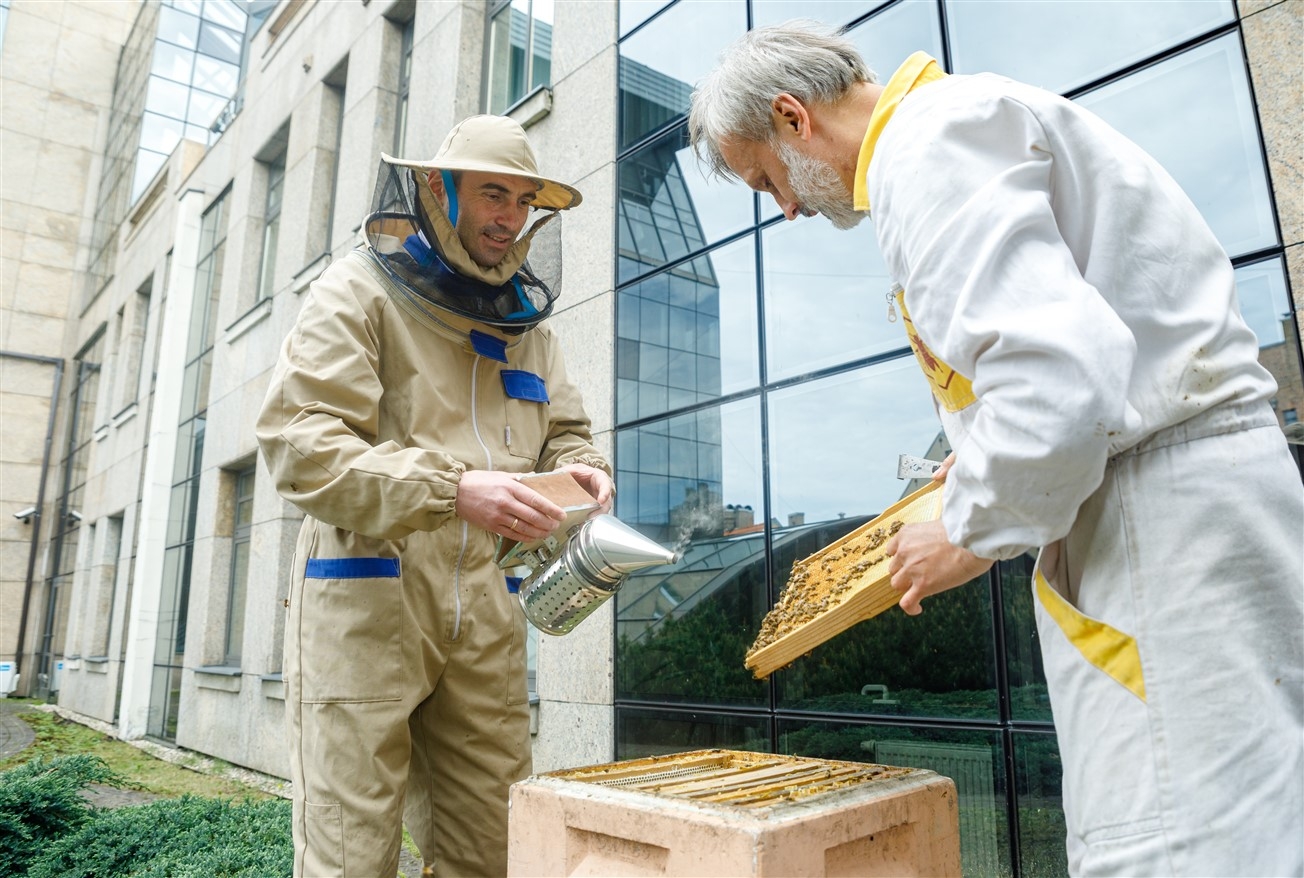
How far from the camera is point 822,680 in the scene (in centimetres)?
398

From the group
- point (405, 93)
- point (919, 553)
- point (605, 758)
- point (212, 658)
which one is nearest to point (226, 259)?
point (405, 93)

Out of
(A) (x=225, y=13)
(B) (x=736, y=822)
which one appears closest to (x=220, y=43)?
(A) (x=225, y=13)

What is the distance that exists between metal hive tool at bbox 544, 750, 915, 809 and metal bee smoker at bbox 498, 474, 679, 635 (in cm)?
41

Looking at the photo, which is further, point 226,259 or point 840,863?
point 226,259

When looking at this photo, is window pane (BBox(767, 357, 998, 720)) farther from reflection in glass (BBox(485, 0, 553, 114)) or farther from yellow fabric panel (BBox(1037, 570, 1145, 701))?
reflection in glass (BBox(485, 0, 553, 114))

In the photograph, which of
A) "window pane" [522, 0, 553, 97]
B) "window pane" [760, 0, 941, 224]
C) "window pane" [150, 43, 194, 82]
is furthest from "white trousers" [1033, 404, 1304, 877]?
"window pane" [150, 43, 194, 82]

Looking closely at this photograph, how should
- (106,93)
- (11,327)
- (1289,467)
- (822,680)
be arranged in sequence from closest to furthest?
(1289,467)
(822,680)
(11,327)
(106,93)

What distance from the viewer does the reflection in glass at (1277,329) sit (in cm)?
274

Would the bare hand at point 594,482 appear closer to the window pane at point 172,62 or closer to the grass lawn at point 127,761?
the grass lawn at point 127,761

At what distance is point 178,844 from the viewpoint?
4.00 metres

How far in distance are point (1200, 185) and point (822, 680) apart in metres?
2.45

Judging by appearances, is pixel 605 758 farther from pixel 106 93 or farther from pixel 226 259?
pixel 106 93

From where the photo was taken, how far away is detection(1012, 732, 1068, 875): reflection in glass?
317 centimetres

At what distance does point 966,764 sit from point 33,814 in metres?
4.31
